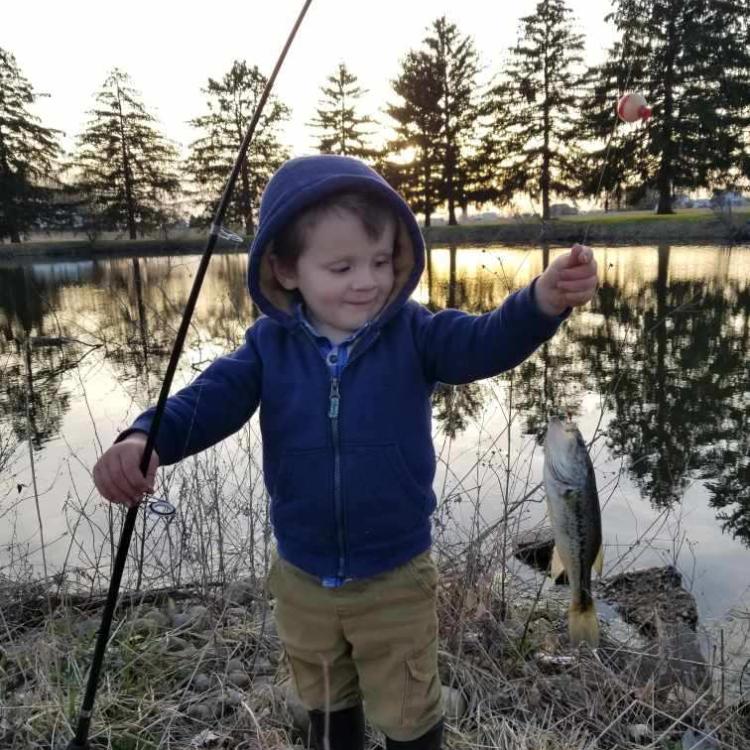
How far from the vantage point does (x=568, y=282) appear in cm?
160

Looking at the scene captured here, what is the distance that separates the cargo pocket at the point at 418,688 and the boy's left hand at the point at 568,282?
1.05 metres

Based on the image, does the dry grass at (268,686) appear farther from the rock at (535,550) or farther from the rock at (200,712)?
the rock at (535,550)

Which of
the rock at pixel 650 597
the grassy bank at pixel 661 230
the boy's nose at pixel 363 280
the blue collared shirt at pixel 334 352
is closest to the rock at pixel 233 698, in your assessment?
the blue collared shirt at pixel 334 352

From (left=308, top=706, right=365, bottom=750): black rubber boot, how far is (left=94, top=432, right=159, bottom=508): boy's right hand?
37.6 inches

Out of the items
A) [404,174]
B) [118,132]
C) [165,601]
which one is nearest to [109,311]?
[165,601]

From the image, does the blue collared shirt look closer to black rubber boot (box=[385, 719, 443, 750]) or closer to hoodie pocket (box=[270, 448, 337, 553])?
hoodie pocket (box=[270, 448, 337, 553])

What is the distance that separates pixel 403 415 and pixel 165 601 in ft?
8.13

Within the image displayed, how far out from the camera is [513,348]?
1.77m

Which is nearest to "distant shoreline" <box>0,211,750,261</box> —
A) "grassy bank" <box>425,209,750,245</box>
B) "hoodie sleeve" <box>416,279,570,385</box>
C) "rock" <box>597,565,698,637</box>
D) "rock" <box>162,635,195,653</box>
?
"grassy bank" <box>425,209,750,245</box>

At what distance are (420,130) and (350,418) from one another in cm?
4405

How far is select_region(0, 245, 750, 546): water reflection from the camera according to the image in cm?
557

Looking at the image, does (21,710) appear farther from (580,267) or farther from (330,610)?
(580,267)

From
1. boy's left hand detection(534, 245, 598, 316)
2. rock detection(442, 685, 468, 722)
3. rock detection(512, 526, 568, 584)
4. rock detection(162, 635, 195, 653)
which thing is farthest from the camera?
rock detection(512, 526, 568, 584)

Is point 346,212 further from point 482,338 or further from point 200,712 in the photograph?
point 200,712
